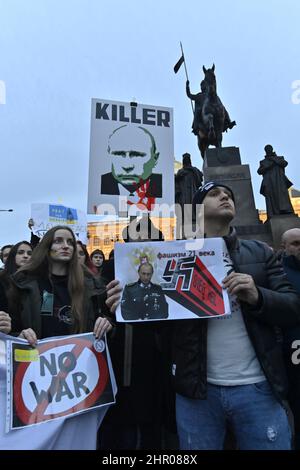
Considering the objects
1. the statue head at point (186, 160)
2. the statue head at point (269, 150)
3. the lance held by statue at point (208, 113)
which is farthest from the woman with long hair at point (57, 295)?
the lance held by statue at point (208, 113)

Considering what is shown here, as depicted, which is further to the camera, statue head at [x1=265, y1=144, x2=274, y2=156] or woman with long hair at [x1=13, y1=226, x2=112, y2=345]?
statue head at [x1=265, y1=144, x2=274, y2=156]

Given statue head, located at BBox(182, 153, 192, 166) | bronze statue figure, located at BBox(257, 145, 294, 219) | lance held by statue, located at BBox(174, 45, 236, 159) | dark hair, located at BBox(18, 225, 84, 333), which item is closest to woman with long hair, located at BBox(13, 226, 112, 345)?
dark hair, located at BBox(18, 225, 84, 333)

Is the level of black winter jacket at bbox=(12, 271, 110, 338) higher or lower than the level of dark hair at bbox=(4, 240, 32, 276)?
lower

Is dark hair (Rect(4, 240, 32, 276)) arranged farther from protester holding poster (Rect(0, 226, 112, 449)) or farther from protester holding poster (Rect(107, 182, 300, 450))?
protester holding poster (Rect(107, 182, 300, 450))

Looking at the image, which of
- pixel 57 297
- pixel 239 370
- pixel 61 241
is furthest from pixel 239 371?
pixel 61 241

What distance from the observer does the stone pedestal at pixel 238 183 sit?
30.5 ft

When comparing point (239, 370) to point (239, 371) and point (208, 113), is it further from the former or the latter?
point (208, 113)

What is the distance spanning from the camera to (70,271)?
102 inches

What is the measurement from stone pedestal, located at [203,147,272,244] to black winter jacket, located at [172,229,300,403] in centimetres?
723

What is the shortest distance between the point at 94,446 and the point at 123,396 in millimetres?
340

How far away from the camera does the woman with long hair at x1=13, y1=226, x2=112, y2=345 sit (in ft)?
7.74

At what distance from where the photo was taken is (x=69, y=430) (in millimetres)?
2283

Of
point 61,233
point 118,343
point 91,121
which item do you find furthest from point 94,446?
point 91,121
